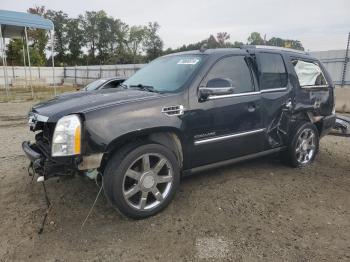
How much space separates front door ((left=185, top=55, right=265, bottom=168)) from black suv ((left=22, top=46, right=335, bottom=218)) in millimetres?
13

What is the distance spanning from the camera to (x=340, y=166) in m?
5.38

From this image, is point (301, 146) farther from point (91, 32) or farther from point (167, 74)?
point (91, 32)

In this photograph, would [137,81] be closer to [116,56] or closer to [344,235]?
[344,235]

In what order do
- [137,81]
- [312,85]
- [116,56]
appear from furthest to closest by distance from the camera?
[116,56] → [312,85] → [137,81]

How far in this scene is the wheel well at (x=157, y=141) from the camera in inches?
130

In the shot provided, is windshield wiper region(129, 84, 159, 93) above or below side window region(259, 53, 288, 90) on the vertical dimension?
below

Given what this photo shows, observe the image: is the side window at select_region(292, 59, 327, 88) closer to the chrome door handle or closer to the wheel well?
the chrome door handle

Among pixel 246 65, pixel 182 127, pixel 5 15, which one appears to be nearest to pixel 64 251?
pixel 182 127

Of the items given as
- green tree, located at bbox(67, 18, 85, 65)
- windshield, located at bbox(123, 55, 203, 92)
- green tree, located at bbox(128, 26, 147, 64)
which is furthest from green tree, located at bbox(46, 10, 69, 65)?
windshield, located at bbox(123, 55, 203, 92)

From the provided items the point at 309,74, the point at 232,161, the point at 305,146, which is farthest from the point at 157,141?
the point at 309,74

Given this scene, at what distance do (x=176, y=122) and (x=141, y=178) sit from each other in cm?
71

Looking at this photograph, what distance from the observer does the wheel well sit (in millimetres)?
3289

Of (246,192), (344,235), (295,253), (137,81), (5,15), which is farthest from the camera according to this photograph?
(5,15)

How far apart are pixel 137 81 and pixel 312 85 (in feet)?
9.01
